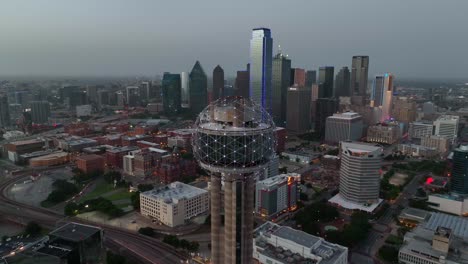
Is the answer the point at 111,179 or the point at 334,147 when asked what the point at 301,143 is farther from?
the point at 111,179

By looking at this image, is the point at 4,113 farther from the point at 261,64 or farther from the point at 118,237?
the point at 118,237

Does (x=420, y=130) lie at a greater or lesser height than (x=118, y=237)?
greater

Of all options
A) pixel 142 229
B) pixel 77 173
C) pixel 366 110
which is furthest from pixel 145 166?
pixel 366 110

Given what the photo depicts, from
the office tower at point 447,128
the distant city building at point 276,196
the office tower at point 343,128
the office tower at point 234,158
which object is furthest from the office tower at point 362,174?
the office tower at point 447,128

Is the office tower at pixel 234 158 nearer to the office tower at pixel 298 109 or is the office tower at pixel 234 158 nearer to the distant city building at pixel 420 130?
the office tower at pixel 298 109

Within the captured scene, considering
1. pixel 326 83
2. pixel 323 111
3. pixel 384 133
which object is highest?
pixel 326 83

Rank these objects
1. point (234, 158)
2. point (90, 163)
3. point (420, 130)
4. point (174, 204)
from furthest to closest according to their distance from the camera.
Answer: point (420, 130) < point (90, 163) < point (174, 204) < point (234, 158)

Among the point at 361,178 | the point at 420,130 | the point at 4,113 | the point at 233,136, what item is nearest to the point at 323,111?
the point at 420,130
